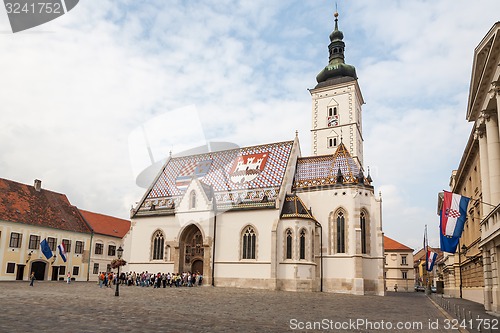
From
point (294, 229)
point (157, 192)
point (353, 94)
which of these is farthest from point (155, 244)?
point (353, 94)

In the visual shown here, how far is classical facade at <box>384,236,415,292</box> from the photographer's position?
75.9 m

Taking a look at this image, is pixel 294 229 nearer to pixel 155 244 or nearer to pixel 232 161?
pixel 232 161

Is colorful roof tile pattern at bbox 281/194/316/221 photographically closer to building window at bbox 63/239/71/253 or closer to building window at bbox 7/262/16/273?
building window at bbox 63/239/71/253

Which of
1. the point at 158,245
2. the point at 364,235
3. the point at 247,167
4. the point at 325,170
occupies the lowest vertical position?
the point at 158,245

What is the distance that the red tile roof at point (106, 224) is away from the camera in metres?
56.9

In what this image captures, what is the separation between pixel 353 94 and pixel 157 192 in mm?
27996

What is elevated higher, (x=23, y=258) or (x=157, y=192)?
(x=157, y=192)

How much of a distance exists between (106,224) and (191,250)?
67.0 feet

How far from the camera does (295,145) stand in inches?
1815

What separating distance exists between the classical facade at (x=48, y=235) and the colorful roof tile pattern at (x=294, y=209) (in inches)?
1060

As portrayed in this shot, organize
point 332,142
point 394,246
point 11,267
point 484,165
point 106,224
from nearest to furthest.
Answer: point 484,165, point 11,267, point 332,142, point 106,224, point 394,246

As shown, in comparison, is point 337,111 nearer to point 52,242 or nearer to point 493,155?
point 493,155

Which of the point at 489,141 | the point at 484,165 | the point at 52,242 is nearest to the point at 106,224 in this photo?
the point at 52,242

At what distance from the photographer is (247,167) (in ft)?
152
